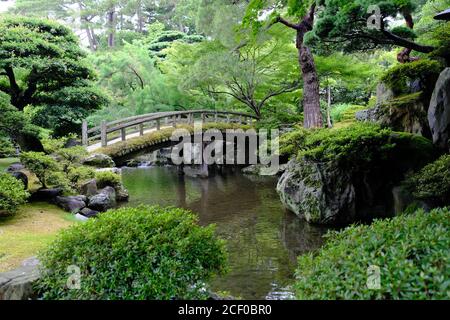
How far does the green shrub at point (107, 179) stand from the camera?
11640mm

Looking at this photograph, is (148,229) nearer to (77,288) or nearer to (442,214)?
(77,288)

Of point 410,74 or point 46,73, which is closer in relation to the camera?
point 410,74

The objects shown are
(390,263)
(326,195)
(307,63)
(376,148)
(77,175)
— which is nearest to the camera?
(390,263)

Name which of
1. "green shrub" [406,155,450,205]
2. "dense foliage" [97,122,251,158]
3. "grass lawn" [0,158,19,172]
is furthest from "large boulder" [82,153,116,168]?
"green shrub" [406,155,450,205]

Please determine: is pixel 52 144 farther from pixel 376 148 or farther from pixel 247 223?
pixel 376 148

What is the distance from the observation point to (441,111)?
7363mm

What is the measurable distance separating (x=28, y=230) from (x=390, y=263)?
272 inches

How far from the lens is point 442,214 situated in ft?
12.8

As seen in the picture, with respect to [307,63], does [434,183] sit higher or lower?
lower

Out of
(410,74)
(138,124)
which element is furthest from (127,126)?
(410,74)

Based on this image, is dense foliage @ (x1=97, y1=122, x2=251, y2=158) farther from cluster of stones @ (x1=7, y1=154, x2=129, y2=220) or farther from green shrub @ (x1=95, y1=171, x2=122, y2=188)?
green shrub @ (x1=95, y1=171, x2=122, y2=188)

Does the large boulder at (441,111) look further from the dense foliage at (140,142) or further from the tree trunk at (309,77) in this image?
the dense foliage at (140,142)

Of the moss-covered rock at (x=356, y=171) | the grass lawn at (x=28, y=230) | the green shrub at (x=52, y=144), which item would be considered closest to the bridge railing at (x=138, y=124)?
the green shrub at (x=52, y=144)
